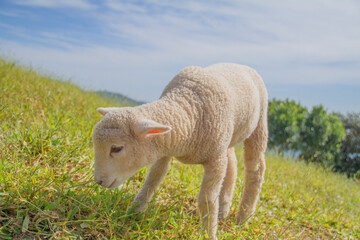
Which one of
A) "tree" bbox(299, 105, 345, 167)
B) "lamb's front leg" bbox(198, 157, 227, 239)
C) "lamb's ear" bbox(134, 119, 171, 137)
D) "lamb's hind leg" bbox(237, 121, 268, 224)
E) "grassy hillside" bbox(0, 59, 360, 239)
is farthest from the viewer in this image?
"tree" bbox(299, 105, 345, 167)

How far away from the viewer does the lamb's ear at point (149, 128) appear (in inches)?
91.6

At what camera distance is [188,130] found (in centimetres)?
273

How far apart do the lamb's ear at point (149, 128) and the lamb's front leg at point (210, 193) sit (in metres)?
0.79

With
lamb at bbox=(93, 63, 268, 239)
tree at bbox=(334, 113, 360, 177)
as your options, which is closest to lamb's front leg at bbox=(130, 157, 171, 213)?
lamb at bbox=(93, 63, 268, 239)

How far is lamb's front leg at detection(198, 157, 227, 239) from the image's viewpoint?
9.64 feet

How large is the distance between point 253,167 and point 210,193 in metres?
1.12

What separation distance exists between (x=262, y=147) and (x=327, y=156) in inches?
510

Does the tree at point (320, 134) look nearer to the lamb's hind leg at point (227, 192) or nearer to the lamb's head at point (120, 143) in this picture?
the lamb's hind leg at point (227, 192)

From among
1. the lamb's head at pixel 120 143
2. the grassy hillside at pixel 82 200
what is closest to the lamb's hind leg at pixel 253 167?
the grassy hillside at pixel 82 200

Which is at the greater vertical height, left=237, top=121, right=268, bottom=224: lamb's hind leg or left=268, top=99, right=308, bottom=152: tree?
left=237, top=121, right=268, bottom=224: lamb's hind leg

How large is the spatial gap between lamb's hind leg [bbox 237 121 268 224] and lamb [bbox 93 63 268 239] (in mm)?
215

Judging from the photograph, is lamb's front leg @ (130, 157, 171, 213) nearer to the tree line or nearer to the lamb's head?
the lamb's head

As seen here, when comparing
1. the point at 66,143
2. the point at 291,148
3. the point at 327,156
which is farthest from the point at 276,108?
the point at 66,143

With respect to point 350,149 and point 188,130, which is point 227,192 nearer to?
point 188,130
